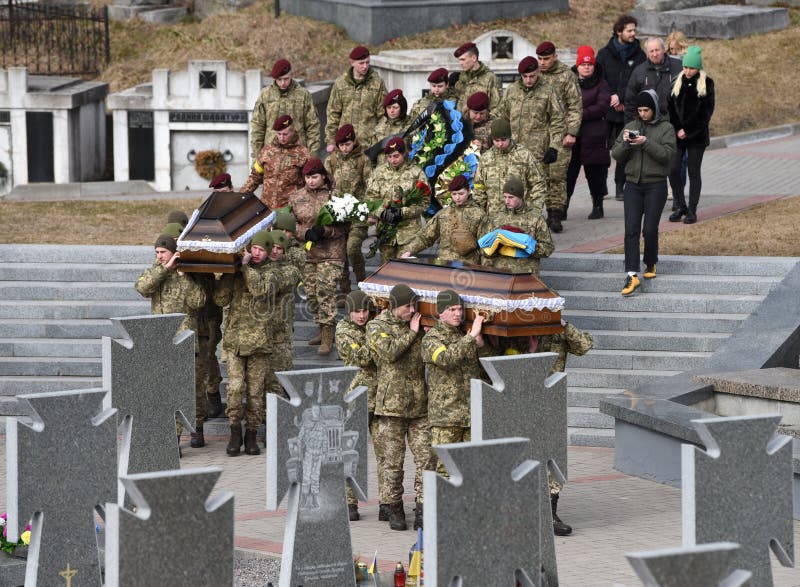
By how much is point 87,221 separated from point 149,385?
8820 mm

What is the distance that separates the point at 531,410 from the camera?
30.8ft

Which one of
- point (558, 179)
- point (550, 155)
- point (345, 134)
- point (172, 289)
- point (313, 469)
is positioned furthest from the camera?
point (558, 179)

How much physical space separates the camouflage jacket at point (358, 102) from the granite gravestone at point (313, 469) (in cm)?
697

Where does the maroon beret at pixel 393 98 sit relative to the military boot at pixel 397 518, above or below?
above

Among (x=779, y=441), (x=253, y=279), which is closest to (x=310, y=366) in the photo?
(x=253, y=279)

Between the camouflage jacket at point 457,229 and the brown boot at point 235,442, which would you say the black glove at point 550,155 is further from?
the brown boot at point 235,442

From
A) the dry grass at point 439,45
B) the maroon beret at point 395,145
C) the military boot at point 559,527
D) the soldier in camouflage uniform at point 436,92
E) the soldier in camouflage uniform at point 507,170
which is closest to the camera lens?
the military boot at point 559,527

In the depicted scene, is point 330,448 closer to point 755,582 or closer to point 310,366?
point 755,582

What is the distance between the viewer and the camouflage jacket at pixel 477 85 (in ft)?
51.2

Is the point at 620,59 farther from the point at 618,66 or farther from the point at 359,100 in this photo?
the point at 359,100

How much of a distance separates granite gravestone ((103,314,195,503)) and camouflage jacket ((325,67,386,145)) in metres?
5.98

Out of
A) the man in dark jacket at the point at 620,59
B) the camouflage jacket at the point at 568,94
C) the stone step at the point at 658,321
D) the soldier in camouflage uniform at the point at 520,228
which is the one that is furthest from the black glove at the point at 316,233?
the man in dark jacket at the point at 620,59

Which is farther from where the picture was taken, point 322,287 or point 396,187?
point 322,287

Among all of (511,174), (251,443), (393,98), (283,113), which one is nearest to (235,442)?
(251,443)
